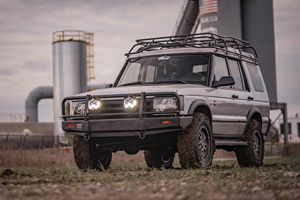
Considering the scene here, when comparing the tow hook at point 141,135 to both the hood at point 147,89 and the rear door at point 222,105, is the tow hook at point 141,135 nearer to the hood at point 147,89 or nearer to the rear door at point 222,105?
the hood at point 147,89

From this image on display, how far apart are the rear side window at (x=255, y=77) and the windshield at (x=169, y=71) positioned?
2.20 meters

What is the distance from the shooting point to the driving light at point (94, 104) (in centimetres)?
962

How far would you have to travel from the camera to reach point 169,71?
1081 centimetres

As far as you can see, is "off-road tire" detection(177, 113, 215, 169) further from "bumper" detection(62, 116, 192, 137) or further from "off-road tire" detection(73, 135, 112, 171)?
"off-road tire" detection(73, 135, 112, 171)

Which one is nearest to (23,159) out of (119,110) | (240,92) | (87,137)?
(240,92)

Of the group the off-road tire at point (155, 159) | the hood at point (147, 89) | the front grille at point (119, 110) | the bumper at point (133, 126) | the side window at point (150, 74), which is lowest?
the off-road tire at point (155, 159)

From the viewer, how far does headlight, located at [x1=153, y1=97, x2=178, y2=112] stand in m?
9.27

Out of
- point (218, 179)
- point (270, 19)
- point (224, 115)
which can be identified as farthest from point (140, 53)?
point (270, 19)

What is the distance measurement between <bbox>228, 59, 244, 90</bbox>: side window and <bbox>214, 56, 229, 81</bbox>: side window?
0.93 ft

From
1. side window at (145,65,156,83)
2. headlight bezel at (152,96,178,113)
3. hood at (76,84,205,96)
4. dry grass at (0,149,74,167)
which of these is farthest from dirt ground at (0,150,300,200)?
dry grass at (0,149,74,167)

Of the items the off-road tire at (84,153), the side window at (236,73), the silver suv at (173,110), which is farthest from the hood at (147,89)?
the side window at (236,73)

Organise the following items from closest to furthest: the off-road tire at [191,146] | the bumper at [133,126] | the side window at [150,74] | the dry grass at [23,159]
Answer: the bumper at [133,126], the off-road tire at [191,146], the side window at [150,74], the dry grass at [23,159]

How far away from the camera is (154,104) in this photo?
30.7ft

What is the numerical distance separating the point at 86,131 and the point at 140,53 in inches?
101
